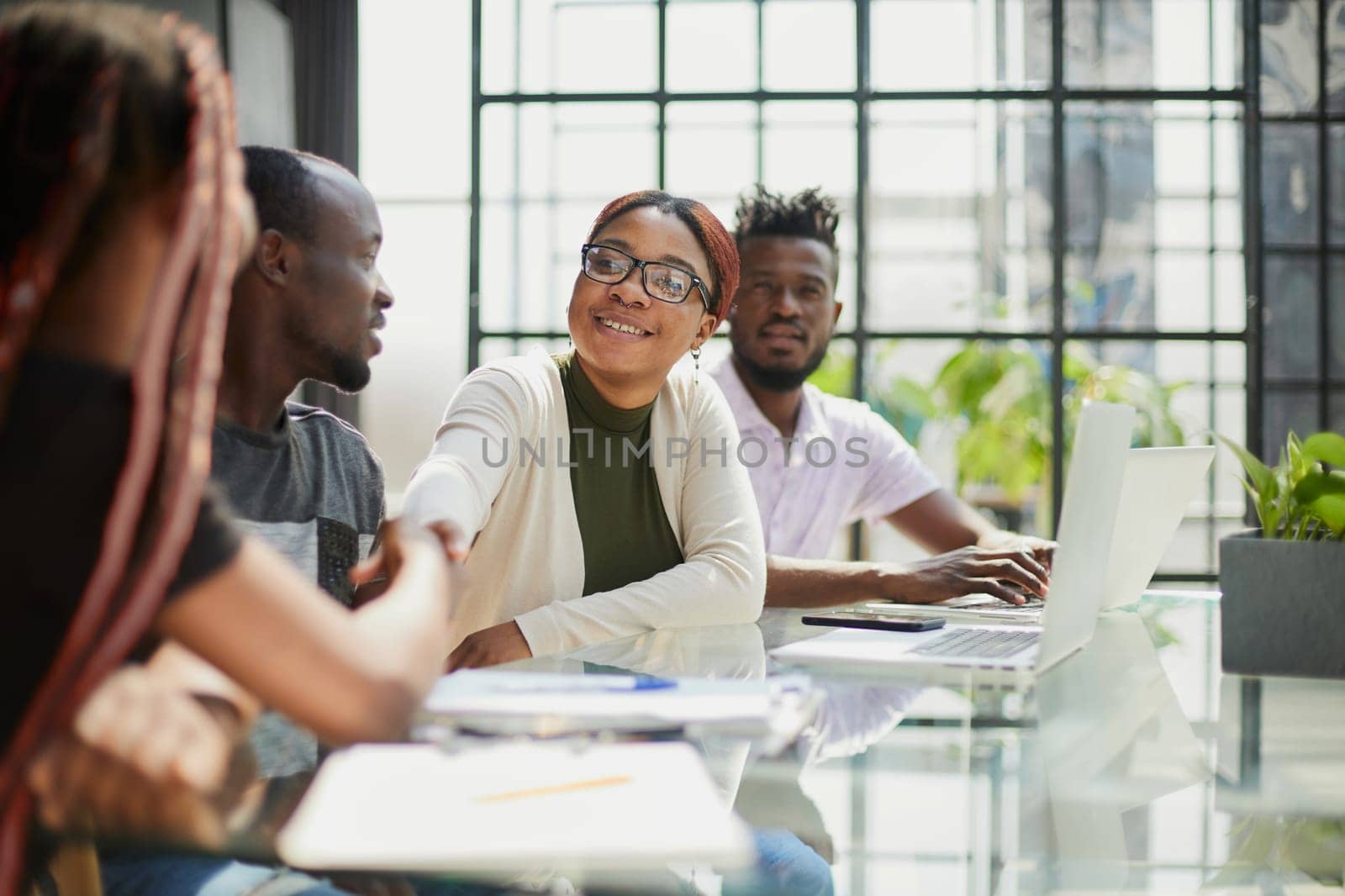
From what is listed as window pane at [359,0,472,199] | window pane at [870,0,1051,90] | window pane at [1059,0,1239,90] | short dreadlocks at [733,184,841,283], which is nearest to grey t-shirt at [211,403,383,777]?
short dreadlocks at [733,184,841,283]

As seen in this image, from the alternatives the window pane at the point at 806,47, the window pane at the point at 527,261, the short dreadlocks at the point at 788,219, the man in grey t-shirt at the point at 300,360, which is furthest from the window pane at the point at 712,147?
the man in grey t-shirt at the point at 300,360

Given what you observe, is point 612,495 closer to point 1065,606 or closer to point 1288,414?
point 1065,606

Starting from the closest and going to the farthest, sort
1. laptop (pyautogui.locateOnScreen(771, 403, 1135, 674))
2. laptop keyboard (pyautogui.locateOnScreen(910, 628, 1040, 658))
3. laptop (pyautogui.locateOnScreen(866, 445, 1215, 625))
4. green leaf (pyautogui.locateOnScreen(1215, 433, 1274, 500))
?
laptop (pyautogui.locateOnScreen(771, 403, 1135, 674)) → laptop keyboard (pyautogui.locateOnScreen(910, 628, 1040, 658)) → green leaf (pyautogui.locateOnScreen(1215, 433, 1274, 500)) → laptop (pyautogui.locateOnScreen(866, 445, 1215, 625))

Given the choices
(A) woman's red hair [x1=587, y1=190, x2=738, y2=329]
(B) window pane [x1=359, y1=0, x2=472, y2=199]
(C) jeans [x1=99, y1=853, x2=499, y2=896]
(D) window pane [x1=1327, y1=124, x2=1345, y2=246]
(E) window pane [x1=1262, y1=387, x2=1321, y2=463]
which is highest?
(B) window pane [x1=359, y1=0, x2=472, y2=199]

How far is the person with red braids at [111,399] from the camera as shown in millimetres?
→ 647

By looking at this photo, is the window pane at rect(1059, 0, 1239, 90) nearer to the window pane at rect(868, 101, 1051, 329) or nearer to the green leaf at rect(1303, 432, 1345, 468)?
the window pane at rect(868, 101, 1051, 329)

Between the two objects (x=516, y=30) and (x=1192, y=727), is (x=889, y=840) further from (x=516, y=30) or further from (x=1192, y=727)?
(x=516, y=30)

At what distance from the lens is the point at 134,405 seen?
65cm

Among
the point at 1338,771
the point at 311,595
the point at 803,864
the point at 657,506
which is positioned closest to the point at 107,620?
the point at 311,595

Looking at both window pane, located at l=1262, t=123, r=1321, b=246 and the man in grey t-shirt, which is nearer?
the man in grey t-shirt

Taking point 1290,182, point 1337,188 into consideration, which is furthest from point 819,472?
point 1337,188

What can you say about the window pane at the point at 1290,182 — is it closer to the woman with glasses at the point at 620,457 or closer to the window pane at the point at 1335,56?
the window pane at the point at 1335,56

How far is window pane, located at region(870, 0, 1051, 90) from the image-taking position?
13.8ft

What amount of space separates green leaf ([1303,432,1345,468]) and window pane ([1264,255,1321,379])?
11.2 feet
